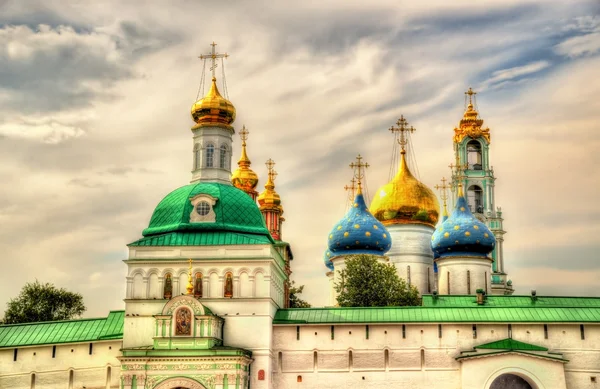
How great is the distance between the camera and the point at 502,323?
115ft

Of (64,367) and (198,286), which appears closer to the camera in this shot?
(198,286)

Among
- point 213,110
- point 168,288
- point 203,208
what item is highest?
point 213,110

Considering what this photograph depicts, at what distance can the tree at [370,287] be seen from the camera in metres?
43.0

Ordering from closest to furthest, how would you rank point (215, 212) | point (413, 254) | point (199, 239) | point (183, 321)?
point (183, 321) → point (199, 239) → point (215, 212) → point (413, 254)

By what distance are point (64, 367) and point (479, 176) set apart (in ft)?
122

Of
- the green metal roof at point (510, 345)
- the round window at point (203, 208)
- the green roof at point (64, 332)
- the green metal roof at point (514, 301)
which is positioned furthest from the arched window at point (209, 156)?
the green metal roof at point (510, 345)

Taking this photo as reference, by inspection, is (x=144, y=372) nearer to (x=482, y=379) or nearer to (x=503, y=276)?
(x=482, y=379)

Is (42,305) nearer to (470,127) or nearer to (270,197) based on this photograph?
(270,197)

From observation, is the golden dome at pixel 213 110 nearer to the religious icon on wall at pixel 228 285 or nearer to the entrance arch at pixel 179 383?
the religious icon on wall at pixel 228 285

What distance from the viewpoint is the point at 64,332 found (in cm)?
3625

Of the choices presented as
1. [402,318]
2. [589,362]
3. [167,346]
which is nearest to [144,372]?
[167,346]

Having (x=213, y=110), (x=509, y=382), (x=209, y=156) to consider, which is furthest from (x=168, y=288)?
(x=509, y=382)

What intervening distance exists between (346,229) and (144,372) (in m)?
17.1

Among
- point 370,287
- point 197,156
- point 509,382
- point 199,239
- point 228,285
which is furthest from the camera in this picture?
point 370,287
